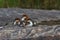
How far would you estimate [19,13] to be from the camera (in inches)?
179

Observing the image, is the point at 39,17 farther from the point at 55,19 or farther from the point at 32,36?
the point at 32,36

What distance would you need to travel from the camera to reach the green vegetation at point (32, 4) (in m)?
5.85

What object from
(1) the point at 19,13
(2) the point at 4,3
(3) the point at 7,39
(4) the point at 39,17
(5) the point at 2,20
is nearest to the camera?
(3) the point at 7,39

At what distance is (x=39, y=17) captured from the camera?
13.5 feet

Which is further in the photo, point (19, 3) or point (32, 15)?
point (19, 3)

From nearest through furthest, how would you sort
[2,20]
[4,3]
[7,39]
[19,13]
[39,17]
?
[7,39]
[2,20]
[39,17]
[19,13]
[4,3]

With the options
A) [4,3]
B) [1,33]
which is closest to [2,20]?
[1,33]

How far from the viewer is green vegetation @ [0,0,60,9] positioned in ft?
19.2

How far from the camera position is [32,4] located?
588 cm

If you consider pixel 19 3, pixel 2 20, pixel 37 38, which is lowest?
pixel 19 3

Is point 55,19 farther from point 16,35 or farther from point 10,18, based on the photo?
point 16,35

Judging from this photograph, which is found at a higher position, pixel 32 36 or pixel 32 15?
pixel 32 36

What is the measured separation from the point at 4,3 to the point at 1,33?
322 cm

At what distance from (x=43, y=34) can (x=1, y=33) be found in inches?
18.0
